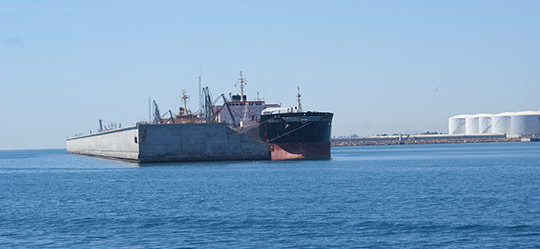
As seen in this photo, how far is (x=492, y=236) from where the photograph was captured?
2264cm

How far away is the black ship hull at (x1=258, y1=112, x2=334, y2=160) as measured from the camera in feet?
228

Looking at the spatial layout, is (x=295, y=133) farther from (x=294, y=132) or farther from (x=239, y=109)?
(x=239, y=109)

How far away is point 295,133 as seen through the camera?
69875mm

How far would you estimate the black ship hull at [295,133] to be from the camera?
6944 centimetres

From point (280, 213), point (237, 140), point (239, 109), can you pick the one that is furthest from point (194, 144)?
point (280, 213)

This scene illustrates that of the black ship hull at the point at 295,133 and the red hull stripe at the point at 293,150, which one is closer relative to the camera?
the black ship hull at the point at 295,133

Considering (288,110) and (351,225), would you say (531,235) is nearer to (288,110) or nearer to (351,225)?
(351,225)

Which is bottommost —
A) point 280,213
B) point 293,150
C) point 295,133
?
point 280,213

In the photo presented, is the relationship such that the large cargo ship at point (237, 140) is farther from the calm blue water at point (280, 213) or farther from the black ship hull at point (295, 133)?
the calm blue water at point (280, 213)

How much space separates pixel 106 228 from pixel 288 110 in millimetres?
49892

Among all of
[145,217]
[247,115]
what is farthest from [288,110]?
[145,217]

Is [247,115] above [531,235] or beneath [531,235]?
above

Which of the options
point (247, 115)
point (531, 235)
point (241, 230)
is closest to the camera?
point (531, 235)

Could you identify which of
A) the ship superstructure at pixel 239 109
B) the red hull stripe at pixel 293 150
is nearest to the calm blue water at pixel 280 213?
the red hull stripe at pixel 293 150
